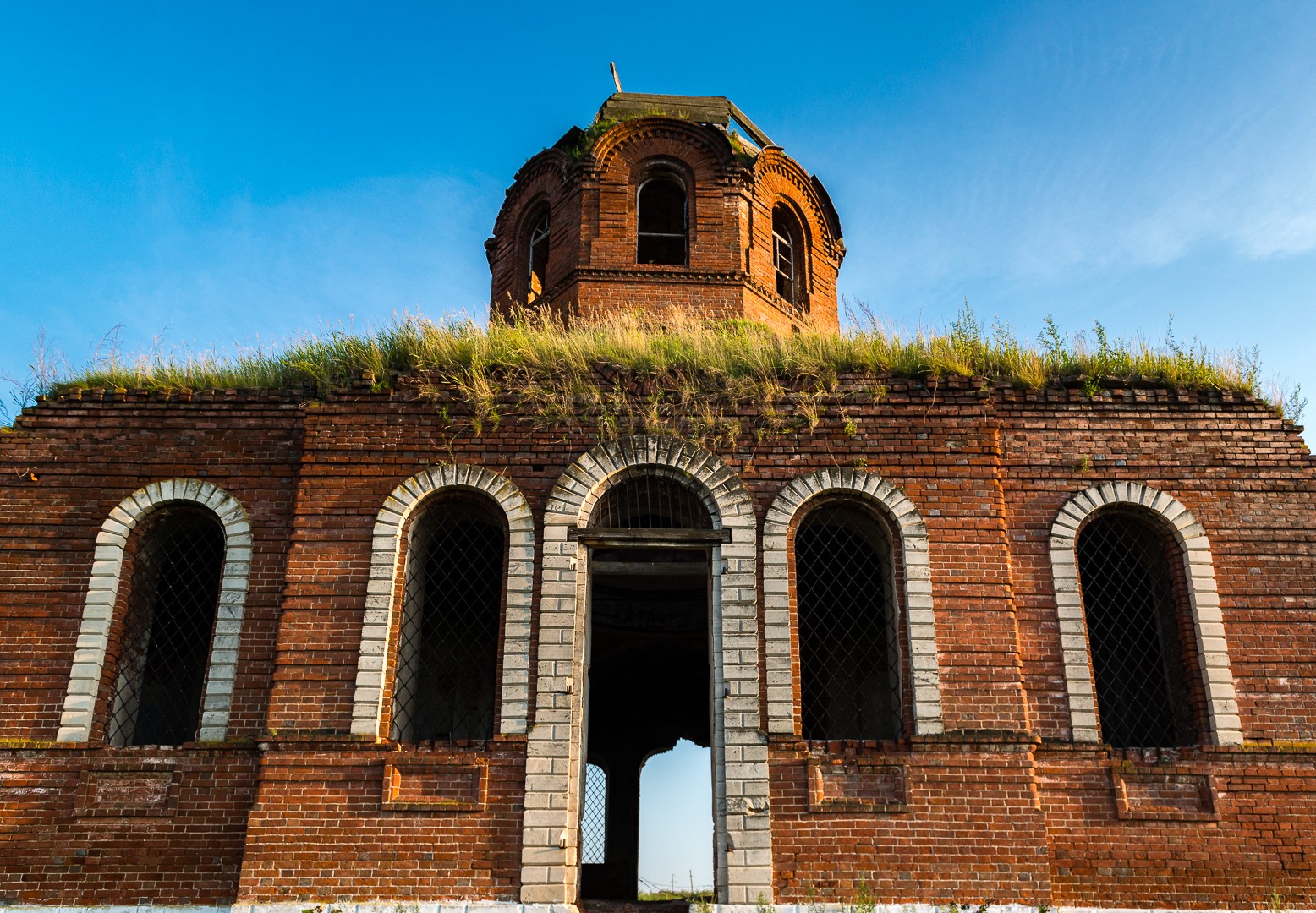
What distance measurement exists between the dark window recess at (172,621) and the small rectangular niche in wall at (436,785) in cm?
261

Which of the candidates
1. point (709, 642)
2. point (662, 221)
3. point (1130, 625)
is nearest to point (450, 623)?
point (709, 642)

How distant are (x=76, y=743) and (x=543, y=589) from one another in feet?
13.8

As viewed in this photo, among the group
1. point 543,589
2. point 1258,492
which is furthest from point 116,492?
point 1258,492

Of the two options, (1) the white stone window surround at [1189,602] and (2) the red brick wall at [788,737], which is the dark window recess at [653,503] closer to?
(2) the red brick wall at [788,737]

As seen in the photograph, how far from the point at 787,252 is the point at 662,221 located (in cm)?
191

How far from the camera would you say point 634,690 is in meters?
16.7

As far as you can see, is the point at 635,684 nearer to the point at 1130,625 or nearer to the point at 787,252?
the point at 787,252

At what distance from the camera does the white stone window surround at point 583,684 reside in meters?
8.23

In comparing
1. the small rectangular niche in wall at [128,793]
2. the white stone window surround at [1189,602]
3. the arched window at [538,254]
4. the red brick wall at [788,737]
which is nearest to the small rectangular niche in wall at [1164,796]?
the red brick wall at [788,737]

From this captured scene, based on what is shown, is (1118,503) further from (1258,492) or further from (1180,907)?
(1180,907)

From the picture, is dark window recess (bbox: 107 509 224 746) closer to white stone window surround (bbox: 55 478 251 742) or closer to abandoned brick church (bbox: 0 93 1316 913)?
abandoned brick church (bbox: 0 93 1316 913)

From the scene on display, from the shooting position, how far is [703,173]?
46.8 feet

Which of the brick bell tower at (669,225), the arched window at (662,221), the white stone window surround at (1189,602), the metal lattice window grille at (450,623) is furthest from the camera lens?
the arched window at (662,221)

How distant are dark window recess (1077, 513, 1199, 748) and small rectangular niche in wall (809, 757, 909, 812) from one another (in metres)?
2.58
